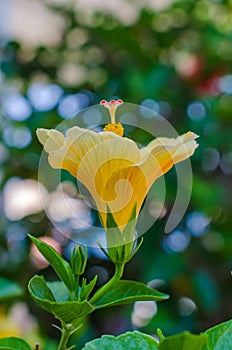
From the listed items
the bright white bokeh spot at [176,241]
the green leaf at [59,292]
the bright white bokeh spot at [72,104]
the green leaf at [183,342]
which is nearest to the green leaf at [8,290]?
the green leaf at [59,292]

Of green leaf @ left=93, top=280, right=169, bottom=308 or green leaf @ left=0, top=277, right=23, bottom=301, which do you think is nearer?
green leaf @ left=93, top=280, right=169, bottom=308

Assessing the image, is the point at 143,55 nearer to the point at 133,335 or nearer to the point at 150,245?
the point at 150,245

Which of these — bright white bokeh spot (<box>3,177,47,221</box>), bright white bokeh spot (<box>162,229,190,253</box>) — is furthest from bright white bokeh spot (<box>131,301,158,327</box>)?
bright white bokeh spot (<box>3,177,47,221</box>)

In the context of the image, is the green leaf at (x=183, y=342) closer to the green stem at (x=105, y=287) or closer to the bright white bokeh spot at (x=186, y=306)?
the green stem at (x=105, y=287)

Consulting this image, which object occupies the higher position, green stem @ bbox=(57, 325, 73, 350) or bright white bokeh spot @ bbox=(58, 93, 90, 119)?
green stem @ bbox=(57, 325, 73, 350)

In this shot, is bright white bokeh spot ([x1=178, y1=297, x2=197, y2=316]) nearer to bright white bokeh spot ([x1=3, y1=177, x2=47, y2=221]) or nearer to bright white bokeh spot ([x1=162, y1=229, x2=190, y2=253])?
bright white bokeh spot ([x1=162, y1=229, x2=190, y2=253])

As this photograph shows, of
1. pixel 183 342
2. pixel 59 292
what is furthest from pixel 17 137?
pixel 183 342

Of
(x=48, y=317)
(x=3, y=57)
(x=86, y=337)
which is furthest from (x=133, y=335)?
(x=3, y=57)

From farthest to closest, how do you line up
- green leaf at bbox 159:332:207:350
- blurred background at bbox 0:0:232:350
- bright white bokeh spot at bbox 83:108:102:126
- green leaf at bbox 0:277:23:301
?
blurred background at bbox 0:0:232:350
bright white bokeh spot at bbox 83:108:102:126
green leaf at bbox 0:277:23:301
green leaf at bbox 159:332:207:350
